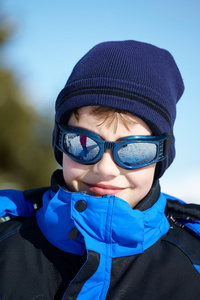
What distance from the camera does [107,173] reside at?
2051 millimetres

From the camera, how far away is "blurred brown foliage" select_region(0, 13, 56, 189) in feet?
36.7

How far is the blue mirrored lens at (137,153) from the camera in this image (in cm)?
207

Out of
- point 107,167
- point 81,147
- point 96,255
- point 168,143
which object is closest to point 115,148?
point 107,167

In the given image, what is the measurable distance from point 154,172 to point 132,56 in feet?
2.74

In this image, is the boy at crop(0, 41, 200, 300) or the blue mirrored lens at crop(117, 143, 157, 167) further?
→ the blue mirrored lens at crop(117, 143, 157, 167)

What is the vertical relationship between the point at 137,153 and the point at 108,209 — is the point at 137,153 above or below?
above

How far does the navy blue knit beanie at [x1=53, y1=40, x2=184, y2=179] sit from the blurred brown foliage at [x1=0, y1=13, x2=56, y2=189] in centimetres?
900

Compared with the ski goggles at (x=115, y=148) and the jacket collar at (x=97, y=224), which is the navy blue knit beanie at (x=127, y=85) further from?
the jacket collar at (x=97, y=224)

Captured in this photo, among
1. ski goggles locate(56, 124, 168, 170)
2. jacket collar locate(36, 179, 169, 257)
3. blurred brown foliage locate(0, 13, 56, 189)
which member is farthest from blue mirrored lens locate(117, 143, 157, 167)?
blurred brown foliage locate(0, 13, 56, 189)

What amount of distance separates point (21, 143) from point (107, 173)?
9602mm

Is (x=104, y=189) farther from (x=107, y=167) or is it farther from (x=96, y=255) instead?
(x=96, y=255)

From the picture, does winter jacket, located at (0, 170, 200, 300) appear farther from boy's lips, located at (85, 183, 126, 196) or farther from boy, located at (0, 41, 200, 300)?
boy's lips, located at (85, 183, 126, 196)

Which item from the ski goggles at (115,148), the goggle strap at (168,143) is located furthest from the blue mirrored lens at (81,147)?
the goggle strap at (168,143)

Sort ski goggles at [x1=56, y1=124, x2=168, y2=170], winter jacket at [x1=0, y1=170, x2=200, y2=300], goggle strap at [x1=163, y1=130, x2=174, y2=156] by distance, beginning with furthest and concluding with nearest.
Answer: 1. goggle strap at [x1=163, y1=130, x2=174, y2=156]
2. ski goggles at [x1=56, y1=124, x2=168, y2=170]
3. winter jacket at [x1=0, y1=170, x2=200, y2=300]
